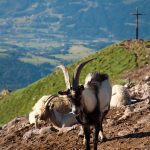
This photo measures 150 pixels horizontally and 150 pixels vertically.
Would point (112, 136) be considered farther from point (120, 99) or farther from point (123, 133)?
point (120, 99)

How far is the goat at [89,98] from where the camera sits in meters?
16.2

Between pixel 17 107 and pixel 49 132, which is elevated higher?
pixel 49 132

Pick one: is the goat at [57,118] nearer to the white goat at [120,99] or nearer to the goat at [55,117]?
the goat at [55,117]

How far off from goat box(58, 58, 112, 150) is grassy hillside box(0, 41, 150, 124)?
3322cm

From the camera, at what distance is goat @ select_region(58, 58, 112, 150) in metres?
16.2

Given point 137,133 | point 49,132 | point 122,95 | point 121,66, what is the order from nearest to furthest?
point 137,133 → point 49,132 → point 122,95 → point 121,66

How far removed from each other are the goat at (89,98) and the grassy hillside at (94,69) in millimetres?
33216

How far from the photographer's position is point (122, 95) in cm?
2761

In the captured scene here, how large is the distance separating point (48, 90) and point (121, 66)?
909 cm

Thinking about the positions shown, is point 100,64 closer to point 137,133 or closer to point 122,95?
point 122,95

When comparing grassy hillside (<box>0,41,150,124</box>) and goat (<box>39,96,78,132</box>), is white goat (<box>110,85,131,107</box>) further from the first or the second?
grassy hillside (<box>0,41,150,124</box>)

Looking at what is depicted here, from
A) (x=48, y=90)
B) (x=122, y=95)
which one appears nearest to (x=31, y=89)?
(x=48, y=90)

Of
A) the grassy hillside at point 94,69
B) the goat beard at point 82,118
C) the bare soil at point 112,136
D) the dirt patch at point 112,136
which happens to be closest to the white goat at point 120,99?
the bare soil at point 112,136

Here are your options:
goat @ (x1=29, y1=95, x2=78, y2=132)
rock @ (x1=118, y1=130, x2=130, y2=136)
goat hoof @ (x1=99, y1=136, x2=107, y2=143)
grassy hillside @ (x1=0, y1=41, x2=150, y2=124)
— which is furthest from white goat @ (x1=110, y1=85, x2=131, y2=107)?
grassy hillside @ (x1=0, y1=41, x2=150, y2=124)
